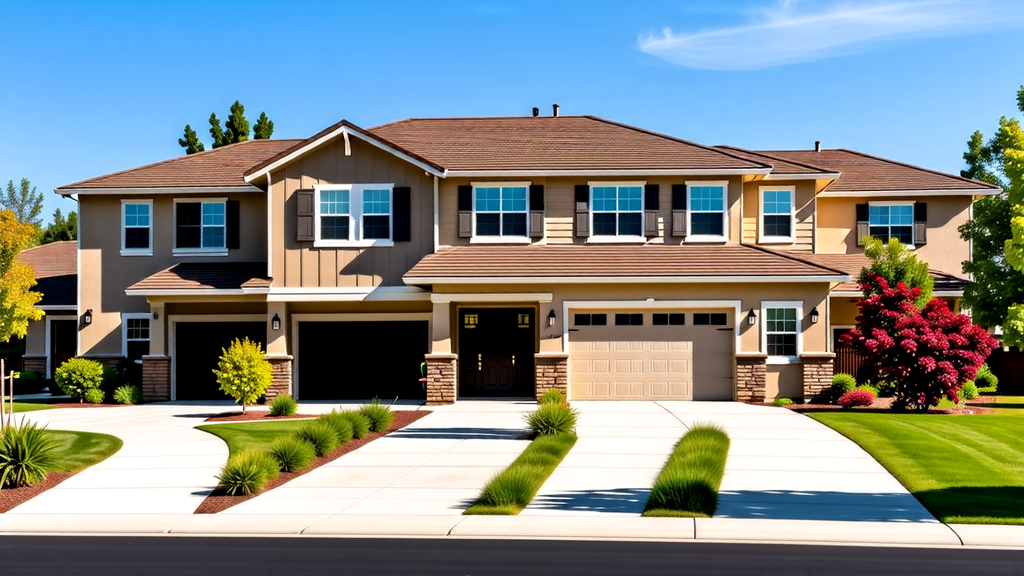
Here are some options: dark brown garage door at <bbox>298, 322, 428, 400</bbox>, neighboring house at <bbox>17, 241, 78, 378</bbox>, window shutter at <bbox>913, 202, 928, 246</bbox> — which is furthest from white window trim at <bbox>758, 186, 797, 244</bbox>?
neighboring house at <bbox>17, 241, 78, 378</bbox>

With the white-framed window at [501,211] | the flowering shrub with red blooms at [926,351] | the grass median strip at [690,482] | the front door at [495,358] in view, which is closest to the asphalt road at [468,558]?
the grass median strip at [690,482]

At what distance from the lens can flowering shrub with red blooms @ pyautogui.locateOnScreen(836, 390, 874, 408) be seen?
24219 mm

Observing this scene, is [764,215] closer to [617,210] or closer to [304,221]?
[617,210]

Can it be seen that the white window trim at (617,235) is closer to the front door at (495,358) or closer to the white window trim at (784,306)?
the front door at (495,358)

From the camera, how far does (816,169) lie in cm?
2808

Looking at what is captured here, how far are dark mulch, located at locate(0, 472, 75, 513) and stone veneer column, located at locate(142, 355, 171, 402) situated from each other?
469 inches

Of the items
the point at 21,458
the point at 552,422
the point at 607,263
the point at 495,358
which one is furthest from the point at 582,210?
the point at 21,458

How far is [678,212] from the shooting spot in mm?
27188

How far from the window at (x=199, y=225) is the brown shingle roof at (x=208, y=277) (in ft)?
1.93

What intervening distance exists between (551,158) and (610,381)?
21.4ft

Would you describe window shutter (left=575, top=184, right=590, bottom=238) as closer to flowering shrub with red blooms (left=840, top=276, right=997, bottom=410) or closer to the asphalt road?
flowering shrub with red blooms (left=840, top=276, right=997, bottom=410)

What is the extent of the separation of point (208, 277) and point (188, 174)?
3.89 m

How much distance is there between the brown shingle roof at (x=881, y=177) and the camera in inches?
1217

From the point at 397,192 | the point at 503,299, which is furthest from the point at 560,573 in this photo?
the point at 397,192
